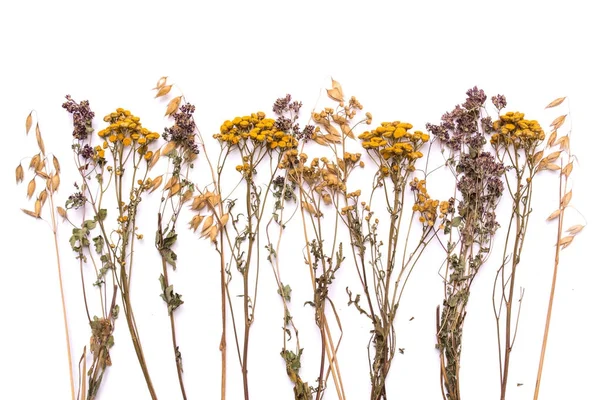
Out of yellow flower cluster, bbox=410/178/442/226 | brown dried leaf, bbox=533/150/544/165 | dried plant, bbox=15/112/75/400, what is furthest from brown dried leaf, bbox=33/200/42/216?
brown dried leaf, bbox=533/150/544/165

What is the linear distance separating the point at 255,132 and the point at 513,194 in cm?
95

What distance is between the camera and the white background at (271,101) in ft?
5.80

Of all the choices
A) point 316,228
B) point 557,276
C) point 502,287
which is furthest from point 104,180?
point 557,276

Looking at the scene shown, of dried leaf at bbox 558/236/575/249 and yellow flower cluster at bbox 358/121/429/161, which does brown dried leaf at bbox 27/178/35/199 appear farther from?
dried leaf at bbox 558/236/575/249

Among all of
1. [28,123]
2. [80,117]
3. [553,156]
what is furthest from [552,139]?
[28,123]

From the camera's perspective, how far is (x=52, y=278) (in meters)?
1.82

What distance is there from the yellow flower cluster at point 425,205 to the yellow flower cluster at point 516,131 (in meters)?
0.30

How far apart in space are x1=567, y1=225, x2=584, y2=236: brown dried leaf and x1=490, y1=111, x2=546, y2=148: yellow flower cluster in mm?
329

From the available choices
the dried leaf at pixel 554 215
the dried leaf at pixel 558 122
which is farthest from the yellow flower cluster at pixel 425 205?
the dried leaf at pixel 558 122

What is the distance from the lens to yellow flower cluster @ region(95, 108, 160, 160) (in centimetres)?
176

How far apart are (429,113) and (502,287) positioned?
67 centimetres

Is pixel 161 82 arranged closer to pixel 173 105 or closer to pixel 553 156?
pixel 173 105

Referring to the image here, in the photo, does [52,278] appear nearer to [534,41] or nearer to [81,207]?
[81,207]

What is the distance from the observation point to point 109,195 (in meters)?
1.83
